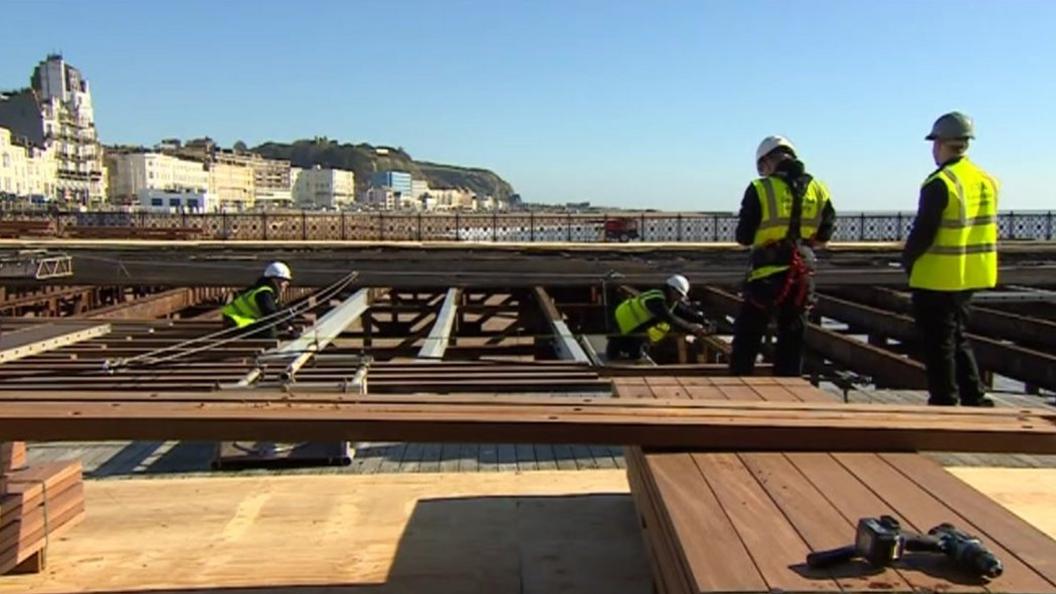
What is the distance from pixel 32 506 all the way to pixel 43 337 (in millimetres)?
3976

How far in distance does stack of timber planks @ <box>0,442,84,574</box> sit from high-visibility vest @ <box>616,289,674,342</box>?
226 inches

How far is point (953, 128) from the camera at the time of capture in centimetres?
441

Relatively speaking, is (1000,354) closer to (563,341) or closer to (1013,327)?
(1013,327)

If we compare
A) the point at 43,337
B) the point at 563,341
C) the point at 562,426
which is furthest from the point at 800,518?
the point at 43,337

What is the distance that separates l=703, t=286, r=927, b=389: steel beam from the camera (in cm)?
627

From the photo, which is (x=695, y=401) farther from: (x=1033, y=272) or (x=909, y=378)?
(x=1033, y=272)

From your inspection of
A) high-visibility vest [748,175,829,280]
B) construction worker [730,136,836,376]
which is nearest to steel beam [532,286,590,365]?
construction worker [730,136,836,376]

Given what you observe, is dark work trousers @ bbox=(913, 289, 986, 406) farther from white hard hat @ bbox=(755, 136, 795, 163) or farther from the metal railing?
the metal railing

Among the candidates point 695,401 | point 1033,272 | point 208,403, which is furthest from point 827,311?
point 208,403

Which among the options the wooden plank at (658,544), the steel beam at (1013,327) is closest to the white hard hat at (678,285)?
the steel beam at (1013,327)

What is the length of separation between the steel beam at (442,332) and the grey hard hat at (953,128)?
156 inches

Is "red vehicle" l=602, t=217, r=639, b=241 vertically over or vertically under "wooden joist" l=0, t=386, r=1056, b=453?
over

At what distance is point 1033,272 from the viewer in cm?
1113

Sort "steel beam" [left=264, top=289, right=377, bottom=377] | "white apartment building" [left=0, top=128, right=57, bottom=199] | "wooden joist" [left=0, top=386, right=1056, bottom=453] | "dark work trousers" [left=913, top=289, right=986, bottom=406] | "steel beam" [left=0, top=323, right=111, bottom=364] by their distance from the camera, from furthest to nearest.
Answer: "white apartment building" [left=0, top=128, right=57, bottom=199] → "steel beam" [left=0, top=323, right=111, bottom=364] → "steel beam" [left=264, top=289, right=377, bottom=377] → "dark work trousers" [left=913, top=289, right=986, bottom=406] → "wooden joist" [left=0, top=386, right=1056, bottom=453]
